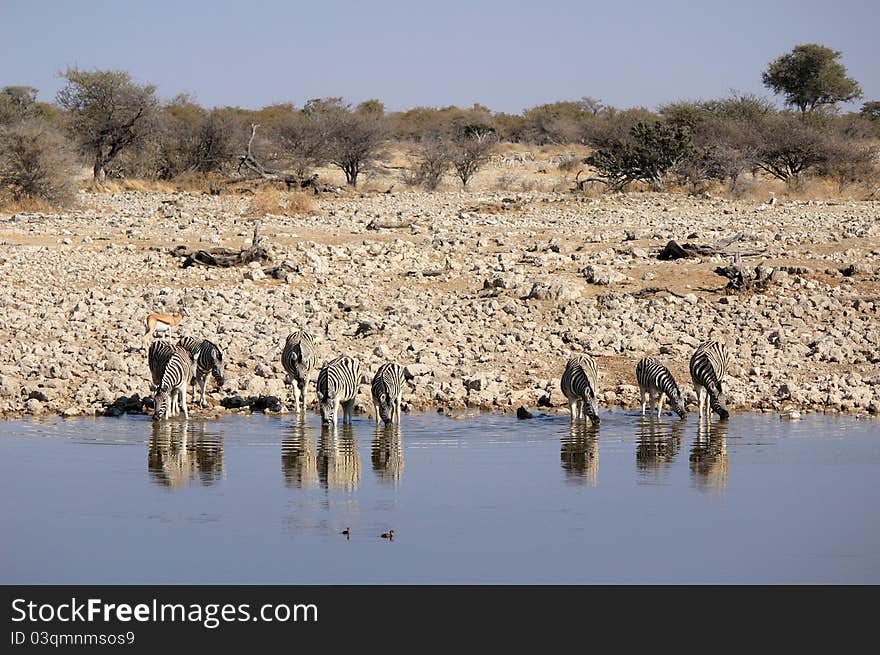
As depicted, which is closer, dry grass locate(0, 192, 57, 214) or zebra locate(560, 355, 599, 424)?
zebra locate(560, 355, 599, 424)

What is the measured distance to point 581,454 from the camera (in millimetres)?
11047

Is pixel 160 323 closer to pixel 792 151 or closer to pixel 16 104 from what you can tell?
pixel 792 151

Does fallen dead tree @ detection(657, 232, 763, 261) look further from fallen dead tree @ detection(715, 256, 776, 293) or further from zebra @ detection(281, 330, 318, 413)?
zebra @ detection(281, 330, 318, 413)

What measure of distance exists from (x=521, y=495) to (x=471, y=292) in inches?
335

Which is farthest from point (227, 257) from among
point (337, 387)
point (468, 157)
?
point (468, 157)

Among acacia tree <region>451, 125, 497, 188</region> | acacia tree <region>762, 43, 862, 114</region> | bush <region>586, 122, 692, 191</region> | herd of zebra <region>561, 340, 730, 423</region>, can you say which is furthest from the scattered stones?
acacia tree <region>762, 43, 862, 114</region>

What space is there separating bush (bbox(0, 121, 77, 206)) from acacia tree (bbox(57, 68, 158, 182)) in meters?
8.68

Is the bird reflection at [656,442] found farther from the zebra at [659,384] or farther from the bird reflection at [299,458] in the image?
the bird reflection at [299,458]

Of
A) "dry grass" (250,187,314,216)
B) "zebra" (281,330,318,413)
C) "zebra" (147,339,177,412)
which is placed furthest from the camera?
"dry grass" (250,187,314,216)

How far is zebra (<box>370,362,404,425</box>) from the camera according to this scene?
12.1 m

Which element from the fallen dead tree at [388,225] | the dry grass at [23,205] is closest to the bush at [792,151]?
the fallen dead tree at [388,225]

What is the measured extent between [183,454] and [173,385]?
5.41 feet
